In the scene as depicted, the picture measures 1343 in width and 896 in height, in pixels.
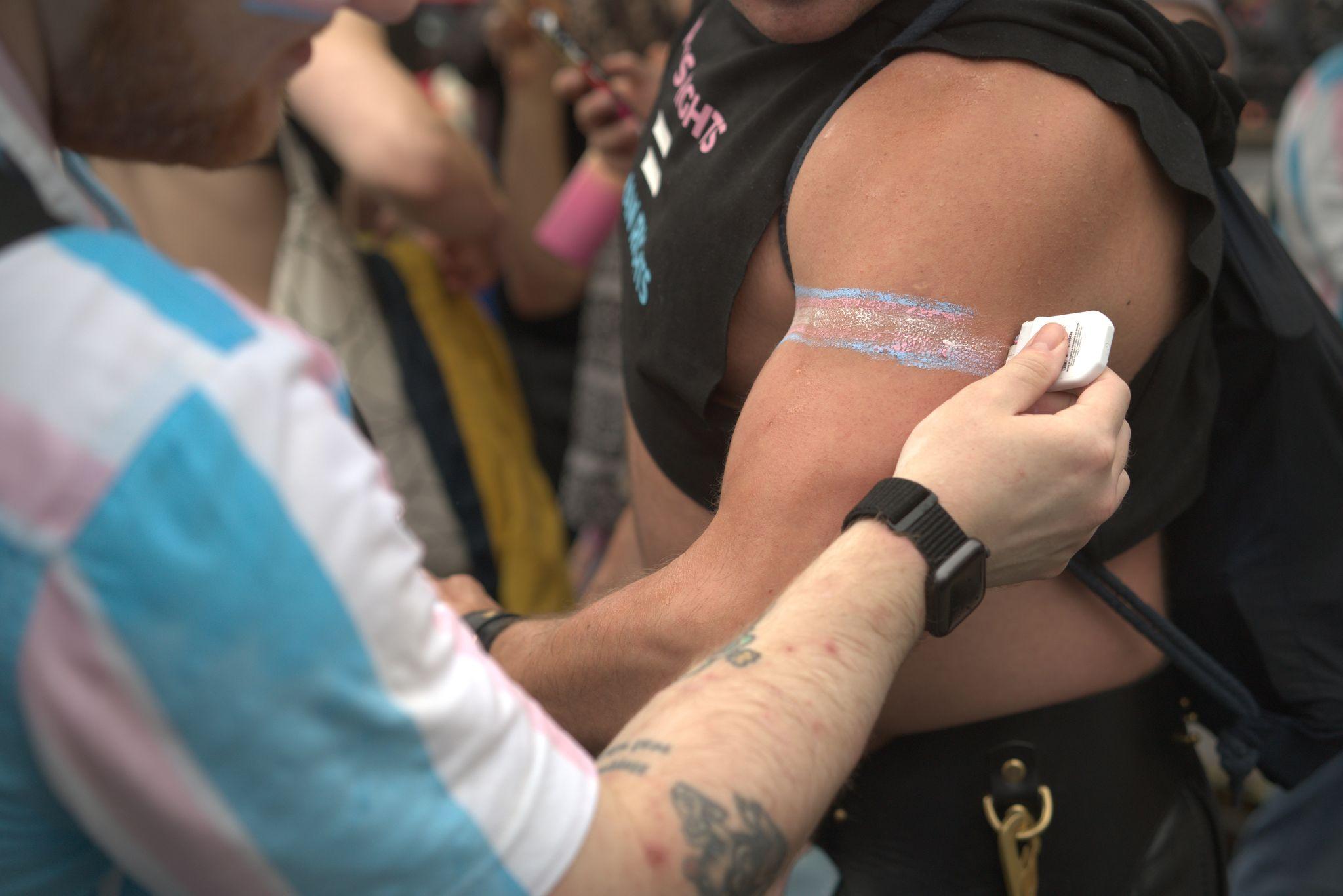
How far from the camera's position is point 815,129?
Result: 3.57ft

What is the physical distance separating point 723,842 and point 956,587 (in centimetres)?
30

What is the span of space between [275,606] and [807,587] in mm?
433

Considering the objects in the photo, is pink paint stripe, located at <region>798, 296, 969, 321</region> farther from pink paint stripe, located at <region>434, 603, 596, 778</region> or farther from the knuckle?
pink paint stripe, located at <region>434, 603, 596, 778</region>

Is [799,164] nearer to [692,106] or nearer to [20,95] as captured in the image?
[692,106]

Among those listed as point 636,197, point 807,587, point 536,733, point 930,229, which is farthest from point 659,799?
point 636,197

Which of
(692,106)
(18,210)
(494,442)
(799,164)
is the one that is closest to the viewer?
(18,210)

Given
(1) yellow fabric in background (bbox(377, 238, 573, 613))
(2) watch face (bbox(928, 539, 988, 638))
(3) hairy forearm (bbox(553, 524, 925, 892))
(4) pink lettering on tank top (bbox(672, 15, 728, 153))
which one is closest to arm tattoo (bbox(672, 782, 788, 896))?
(3) hairy forearm (bbox(553, 524, 925, 892))

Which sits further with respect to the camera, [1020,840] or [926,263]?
[1020,840]

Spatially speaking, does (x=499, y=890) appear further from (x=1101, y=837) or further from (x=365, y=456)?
(x=1101, y=837)

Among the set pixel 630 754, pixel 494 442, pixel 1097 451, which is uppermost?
pixel 1097 451

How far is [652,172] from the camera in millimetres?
1382

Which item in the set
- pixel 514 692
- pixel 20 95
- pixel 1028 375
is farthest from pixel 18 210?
pixel 1028 375

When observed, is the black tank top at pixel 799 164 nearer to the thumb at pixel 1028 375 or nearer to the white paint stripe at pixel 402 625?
the thumb at pixel 1028 375

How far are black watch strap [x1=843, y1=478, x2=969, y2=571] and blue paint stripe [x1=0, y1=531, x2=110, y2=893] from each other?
1.99 ft
